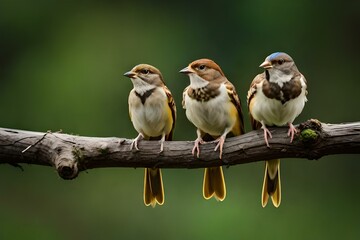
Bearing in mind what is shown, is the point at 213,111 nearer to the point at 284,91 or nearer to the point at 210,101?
the point at 210,101

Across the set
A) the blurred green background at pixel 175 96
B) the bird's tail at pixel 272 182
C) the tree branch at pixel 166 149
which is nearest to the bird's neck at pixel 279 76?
the tree branch at pixel 166 149

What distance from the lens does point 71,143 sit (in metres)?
6.08

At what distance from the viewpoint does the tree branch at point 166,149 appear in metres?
5.82

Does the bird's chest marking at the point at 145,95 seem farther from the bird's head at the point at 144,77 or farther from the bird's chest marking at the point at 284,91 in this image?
the bird's chest marking at the point at 284,91

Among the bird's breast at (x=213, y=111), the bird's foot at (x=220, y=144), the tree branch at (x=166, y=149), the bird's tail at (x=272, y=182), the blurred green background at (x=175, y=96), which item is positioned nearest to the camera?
the tree branch at (x=166, y=149)

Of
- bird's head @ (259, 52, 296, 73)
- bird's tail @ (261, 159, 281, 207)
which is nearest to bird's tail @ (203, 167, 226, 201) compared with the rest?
bird's tail @ (261, 159, 281, 207)

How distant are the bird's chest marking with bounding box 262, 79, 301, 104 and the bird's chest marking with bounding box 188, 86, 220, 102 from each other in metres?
0.35

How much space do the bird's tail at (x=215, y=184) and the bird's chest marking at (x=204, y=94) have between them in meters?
0.54

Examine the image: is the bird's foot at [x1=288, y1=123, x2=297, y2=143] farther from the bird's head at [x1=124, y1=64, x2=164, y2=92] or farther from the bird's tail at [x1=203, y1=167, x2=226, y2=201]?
A: the bird's head at [x1=124, y1=64, x2=164, y2=92]

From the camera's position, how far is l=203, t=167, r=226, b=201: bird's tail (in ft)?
21.6

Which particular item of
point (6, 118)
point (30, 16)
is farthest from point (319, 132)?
point (30, 16)

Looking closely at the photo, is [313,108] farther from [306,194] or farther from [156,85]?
Result: [156,85]

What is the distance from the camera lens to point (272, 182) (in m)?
6.63

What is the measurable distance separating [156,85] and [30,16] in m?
7.89
